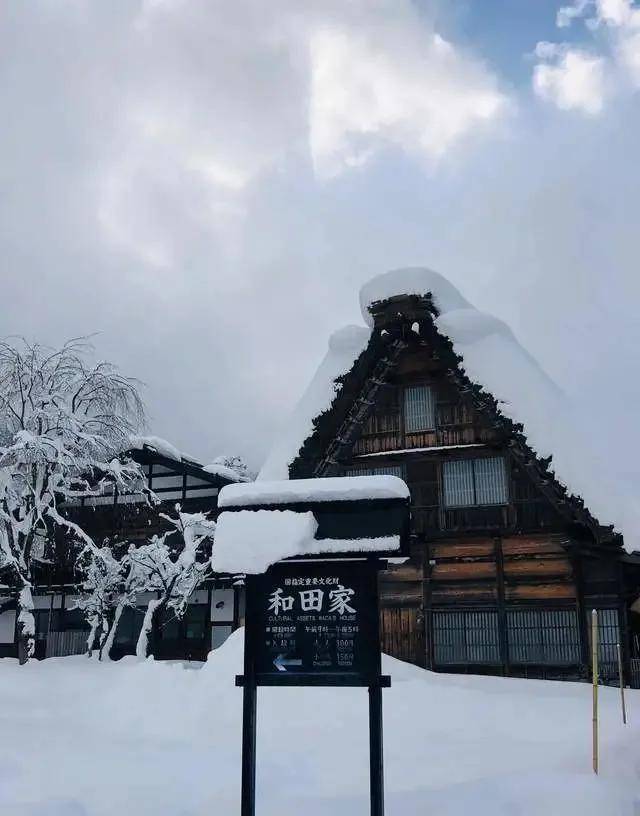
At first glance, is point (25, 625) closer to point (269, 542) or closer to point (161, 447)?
point (161, 447)

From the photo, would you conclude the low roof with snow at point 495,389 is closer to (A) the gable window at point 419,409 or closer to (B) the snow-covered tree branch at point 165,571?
(A) the gable window at point 419,409

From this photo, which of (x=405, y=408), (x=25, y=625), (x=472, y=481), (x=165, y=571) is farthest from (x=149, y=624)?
(x=472, y=481)

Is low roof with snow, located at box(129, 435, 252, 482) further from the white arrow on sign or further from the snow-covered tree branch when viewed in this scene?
the white arrow on sign

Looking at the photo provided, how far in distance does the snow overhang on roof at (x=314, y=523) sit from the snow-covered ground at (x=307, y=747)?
2314 millimetres

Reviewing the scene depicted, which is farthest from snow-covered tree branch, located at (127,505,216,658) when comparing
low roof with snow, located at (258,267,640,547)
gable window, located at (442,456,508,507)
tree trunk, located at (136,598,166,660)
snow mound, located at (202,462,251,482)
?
gable window, located at (442,456,508,507)

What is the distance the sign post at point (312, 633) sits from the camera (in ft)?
20.6

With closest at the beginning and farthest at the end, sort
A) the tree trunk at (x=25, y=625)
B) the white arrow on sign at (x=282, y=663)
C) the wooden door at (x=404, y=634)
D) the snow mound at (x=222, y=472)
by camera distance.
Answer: the white arrow on sign at (x=282, y=663) < the wooden door at (x=404, y=634) < the tree trunk at (x=25, y=625) < the snow mound at (x=222, y=472)

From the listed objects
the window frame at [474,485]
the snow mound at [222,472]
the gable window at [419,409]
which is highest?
the gable window at [419,409]

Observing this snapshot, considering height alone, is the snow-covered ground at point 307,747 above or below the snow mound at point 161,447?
below

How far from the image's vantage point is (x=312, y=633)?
648 centimetres

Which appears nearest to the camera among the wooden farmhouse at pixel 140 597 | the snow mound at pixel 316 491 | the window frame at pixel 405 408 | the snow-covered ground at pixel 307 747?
the snow mound at pixel 316 491

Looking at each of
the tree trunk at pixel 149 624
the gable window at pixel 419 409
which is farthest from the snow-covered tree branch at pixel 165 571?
the gable window at pixel 419 409

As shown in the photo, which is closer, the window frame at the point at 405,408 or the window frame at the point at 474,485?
the window frame at the point at 474,485

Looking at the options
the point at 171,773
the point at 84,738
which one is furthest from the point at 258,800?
the point at 84,738
